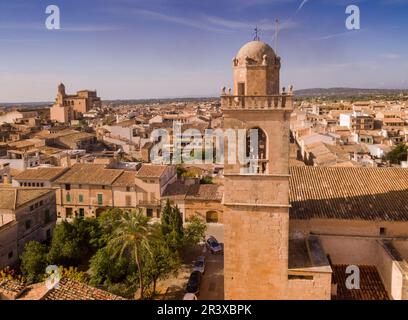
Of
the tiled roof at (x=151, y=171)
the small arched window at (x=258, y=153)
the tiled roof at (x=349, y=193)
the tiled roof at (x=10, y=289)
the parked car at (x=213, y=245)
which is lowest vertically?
the parked car at (x=213, y=245)

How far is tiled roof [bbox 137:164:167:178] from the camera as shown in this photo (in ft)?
109

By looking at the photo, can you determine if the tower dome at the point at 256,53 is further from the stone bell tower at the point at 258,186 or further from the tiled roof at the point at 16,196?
the tiled roof at the point at 16,196

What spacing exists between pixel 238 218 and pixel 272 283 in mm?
2777

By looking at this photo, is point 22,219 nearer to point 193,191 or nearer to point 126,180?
point 126,180

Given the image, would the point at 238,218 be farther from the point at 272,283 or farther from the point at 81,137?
the point at 81,137

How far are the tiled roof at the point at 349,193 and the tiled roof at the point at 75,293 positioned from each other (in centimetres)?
845

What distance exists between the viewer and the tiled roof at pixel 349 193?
16.4 metres

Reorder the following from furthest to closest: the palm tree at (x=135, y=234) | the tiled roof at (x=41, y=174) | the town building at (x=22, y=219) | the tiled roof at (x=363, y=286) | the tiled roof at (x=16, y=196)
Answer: the tiled roof at (x=41, y=174) → the tiled roof at (x=16, y=196) → the town building at (x=22, y=219) → the palm tree at (x=135, y=234) → the tiled roof at (x=363, y=286)

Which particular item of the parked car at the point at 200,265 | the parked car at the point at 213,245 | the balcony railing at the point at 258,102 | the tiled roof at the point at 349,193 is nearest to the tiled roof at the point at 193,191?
the parked car at the point at 213,245

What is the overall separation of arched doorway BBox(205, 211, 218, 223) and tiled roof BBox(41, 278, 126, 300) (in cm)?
2059

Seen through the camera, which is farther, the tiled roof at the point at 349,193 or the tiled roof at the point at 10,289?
the tiled roof at the point at 349,193

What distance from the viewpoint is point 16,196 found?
27375 mm

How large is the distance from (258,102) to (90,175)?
83.5 ft
